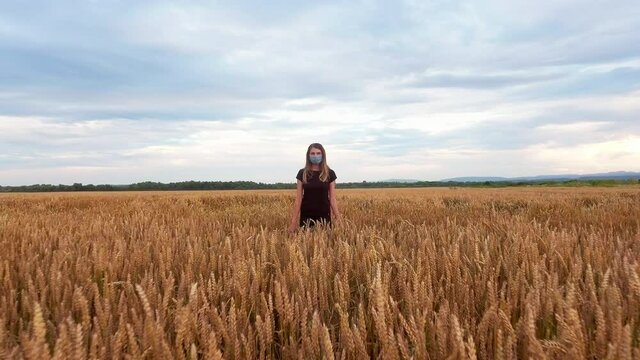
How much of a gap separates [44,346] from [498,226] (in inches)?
197

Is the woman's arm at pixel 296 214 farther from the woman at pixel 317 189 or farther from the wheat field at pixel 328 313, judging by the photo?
the wheat field at pixel 328 313

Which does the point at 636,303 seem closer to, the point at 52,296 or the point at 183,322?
the point at 183,322

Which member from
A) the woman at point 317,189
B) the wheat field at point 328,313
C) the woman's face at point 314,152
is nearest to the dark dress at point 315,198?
the woman at point 317,189

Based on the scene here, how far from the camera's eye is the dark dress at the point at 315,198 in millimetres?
6793

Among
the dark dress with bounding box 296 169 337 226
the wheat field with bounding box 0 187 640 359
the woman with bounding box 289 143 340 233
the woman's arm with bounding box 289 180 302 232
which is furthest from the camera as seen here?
the dark dress with bounding box 296 169 337 226

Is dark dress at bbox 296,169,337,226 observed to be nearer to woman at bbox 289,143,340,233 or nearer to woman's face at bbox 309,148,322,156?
woman at bbox 289,143,340,233

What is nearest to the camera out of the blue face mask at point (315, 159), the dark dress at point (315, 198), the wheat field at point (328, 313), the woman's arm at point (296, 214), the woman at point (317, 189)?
the wheat field at point (328, 313)

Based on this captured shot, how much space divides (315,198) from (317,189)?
0.14 metres

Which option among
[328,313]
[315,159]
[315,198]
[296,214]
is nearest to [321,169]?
[315,159]

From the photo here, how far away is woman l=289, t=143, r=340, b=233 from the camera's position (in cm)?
669

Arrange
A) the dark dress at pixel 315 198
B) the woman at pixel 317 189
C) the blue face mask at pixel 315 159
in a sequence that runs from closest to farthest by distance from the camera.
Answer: the blue face mask at pixel 315 159 → the woman at pixel 317 189 → the dark dress at pixel 315 198

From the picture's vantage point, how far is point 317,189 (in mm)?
6832

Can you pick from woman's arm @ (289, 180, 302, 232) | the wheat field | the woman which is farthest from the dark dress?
the wheat field

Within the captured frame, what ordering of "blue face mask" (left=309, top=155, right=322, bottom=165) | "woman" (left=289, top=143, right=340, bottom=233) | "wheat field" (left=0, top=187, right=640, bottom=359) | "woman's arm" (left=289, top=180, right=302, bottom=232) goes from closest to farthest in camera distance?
"wheat field" (left=0, top=187, right=640, bottom=359), "woman's arm" (left=289, top=180, right=302, bottom=232), "blue face mask" (left=309, top=155, right=322, bottom=165), "woman" (left=289, top=143, right=340, bottom=233)
